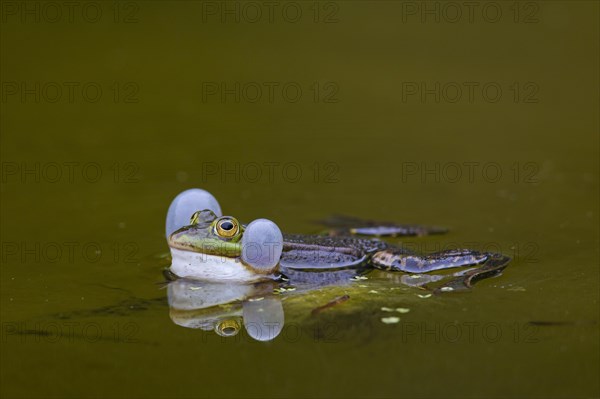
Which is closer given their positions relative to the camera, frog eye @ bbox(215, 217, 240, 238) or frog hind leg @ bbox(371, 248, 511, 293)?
frog eye @ bbox(215, 217, 240, 238)

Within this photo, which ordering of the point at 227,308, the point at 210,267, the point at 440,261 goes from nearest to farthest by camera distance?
the point at 227,308 < the point at 210,267 < the point at 440,261

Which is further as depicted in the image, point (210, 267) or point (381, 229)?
point (381, 229)

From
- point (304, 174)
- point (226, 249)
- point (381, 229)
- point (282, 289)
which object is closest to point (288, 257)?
point (282, 289)

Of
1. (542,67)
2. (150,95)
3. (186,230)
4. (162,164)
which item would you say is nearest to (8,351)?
(186,230)

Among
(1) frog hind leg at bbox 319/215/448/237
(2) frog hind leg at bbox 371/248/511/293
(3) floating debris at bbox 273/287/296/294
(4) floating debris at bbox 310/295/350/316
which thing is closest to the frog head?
(3) floating debris at bbox 273/287/296/294

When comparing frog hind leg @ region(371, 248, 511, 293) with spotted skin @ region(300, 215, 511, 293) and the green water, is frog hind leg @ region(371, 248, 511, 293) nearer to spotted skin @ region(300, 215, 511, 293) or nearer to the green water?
spotted skin @ region(300, 215, 511, 293)

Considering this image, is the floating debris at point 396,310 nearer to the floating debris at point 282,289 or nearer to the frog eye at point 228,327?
the floating debris at point 282,289

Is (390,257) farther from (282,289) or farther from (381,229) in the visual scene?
(381,229)
